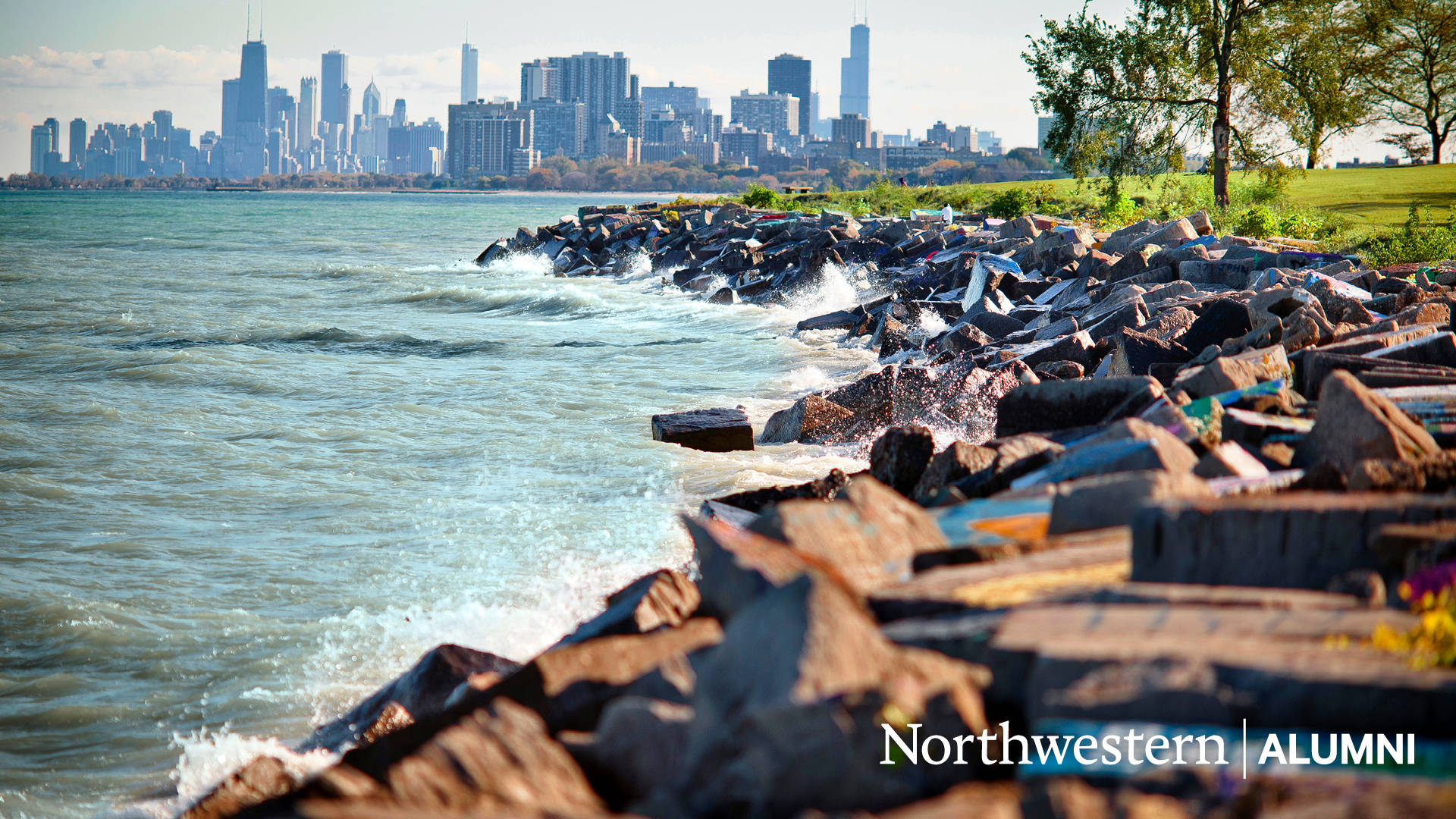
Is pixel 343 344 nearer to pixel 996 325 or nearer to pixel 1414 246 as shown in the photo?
pixel 996 325

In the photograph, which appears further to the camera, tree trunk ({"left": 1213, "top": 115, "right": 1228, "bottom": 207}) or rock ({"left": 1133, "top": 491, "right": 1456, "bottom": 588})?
tree trunk ({"left": 1213, "top": 115, "right": 1228, "bottom": 207})

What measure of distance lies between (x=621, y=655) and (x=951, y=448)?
2173mm

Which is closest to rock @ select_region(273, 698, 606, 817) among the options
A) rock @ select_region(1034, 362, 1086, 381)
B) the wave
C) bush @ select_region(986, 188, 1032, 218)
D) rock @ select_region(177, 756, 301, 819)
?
rock @ select_region(177, 756, 301, 819)

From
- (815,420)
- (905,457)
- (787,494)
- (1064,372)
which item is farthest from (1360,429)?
(815,420)

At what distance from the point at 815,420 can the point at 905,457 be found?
2.82 m

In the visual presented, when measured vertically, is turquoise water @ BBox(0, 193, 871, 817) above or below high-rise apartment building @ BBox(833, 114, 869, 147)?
below

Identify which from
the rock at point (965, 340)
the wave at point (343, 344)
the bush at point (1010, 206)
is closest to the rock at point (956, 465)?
the rock at point (965, 340)

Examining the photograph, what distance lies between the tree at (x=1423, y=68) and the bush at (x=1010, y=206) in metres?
9.72

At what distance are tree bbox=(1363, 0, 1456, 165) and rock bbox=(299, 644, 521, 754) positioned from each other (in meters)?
29.7

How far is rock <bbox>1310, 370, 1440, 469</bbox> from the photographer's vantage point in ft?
10.5

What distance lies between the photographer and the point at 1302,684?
1794 millimetres

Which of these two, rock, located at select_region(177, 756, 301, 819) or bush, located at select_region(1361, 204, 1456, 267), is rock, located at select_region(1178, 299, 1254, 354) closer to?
bush, located at select_region(1361, 204, 1456, 267)

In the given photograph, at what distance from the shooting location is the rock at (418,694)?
3.55 m

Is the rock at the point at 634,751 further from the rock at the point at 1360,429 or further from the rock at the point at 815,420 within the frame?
the rock at the point at 815,420
